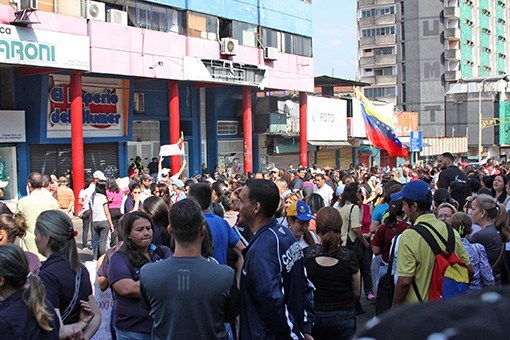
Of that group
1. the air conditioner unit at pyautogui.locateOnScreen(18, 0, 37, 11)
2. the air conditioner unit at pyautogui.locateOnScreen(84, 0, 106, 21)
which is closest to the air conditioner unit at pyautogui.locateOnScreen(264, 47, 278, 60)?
the air conditioner unit at pyautogui.locateOnScreen(84, 0, 106, 21)

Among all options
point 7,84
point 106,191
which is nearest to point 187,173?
point 7,84

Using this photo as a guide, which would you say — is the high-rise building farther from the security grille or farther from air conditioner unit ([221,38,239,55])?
air conditioner unit ([221,38,239,55])

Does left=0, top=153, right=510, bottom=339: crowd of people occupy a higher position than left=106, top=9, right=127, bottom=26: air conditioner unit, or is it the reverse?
left=106, top=9, right=127, bottom=26: air conditioner unit

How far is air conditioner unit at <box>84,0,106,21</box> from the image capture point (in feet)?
75.5

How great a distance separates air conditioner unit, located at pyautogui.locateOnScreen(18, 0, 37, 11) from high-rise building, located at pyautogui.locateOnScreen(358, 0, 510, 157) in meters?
62.7

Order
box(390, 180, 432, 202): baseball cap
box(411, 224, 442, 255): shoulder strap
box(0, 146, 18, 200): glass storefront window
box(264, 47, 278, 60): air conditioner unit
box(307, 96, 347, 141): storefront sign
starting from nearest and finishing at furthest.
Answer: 1. box(411, 224, 442, 255): shoulder strap
2. box(390, 180, 432, 202): baseball cap
3. box(0, 146, 18, 200): glass storefront window
4. box(264, 47, 278, 60): air conditioner unit
5. box(307, 96, 347, 141): storefront sign

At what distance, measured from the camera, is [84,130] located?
25.3 metres

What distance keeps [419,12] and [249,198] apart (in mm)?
78301

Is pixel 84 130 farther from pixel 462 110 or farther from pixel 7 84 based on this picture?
pixel 462 110

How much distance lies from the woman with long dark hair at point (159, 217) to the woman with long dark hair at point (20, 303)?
2.52 m

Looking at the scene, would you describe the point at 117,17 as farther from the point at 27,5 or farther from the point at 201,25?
the point at 201,25

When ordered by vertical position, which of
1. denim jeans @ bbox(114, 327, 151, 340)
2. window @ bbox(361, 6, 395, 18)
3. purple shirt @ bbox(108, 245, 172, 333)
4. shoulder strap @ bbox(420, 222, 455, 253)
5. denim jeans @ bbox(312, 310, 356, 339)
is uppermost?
window @ bbox(361, 6, 395, 18)

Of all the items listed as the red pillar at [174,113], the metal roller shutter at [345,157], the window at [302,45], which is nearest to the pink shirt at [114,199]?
the red pillar at [174,113]

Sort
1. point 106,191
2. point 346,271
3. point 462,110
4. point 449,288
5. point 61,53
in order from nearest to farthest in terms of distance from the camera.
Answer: point 449,288, point 346,271, point 106,191, point 61,53, point 462,110
